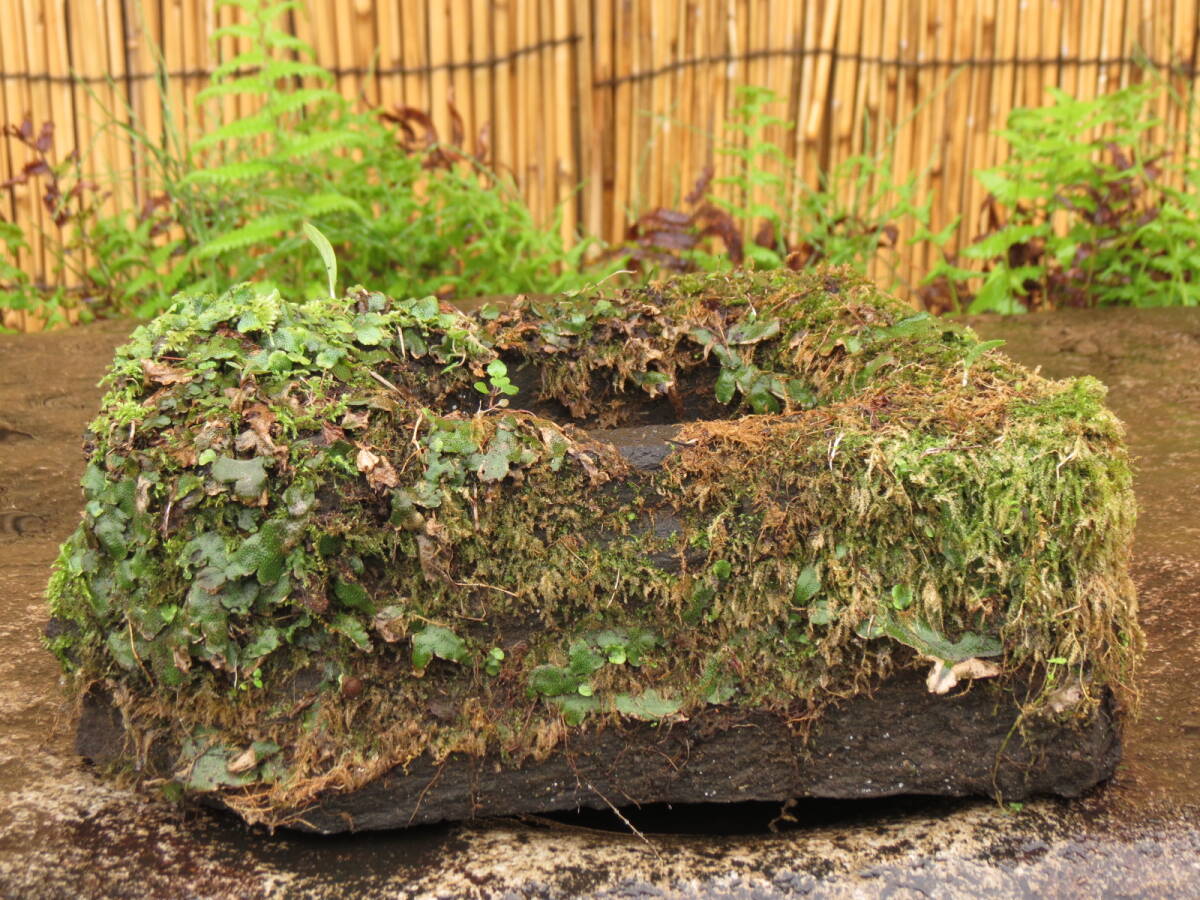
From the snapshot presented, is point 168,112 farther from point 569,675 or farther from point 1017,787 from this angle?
point 1017,787

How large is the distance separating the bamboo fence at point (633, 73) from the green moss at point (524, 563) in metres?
3.12

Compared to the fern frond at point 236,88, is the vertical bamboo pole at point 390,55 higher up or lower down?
higher up

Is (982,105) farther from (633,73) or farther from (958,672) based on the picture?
(958,672)

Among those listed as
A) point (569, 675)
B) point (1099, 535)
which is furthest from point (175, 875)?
point (1099, 535)

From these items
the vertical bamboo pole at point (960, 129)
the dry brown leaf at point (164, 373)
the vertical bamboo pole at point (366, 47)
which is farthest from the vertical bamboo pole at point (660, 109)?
the dry brown leaf at point (164, 373)

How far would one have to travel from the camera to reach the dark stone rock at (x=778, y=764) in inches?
69.1

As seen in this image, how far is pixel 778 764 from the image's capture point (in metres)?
1.80

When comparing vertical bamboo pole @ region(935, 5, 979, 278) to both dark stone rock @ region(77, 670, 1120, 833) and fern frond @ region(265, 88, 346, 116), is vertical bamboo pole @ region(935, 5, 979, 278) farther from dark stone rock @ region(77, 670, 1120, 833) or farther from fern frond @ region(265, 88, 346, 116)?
dark stone rock @ region(77, 670, 1120, 833)

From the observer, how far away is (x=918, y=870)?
1673mm

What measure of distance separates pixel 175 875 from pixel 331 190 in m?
3.28

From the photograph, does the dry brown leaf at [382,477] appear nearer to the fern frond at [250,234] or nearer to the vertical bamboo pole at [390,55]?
the fern frond at [250,234]

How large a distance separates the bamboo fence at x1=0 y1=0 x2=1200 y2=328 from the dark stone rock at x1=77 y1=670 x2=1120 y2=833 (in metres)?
3.28

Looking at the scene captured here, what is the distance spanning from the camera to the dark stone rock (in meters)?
1.75

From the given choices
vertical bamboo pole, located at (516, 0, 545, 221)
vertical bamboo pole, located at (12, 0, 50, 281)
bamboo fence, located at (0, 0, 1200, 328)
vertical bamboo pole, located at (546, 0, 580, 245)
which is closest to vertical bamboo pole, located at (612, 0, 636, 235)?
bamboo fence, located at (0, 0, 1200, 328)
